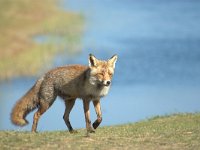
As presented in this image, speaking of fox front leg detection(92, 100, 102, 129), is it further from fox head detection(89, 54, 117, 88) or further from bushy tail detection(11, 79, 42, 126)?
bushy tail detection(11, 79, 42, 126)

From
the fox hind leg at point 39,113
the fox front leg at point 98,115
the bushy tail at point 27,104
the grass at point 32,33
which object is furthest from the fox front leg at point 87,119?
the grass at point 32,33

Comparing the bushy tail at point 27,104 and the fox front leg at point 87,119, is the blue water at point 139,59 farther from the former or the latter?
the fox front leg at point 87,119

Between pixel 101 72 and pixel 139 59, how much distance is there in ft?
77.1

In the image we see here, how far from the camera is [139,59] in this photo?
35.5 metres

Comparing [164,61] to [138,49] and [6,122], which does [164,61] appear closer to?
[138,49]

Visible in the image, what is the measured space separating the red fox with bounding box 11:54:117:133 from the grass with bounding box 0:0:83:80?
19548 millimetres

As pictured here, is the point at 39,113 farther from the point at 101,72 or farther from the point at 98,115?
the point at 101,72

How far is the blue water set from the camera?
82.4 feet

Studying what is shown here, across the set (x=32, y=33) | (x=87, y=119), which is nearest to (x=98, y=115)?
(x=87, y=119)

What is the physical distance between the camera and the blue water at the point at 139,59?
25125 mm

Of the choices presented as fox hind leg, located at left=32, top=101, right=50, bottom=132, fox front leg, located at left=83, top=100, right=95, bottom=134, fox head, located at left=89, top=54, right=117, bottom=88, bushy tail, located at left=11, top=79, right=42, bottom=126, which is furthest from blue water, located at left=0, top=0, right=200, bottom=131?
fox head, located at left=89, top=54, right=117, bottom=88

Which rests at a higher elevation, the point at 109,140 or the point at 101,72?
the point at 101,72

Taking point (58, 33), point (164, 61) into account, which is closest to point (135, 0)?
point (58, 33)

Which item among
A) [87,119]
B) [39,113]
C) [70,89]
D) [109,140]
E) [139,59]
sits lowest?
[109,140]
